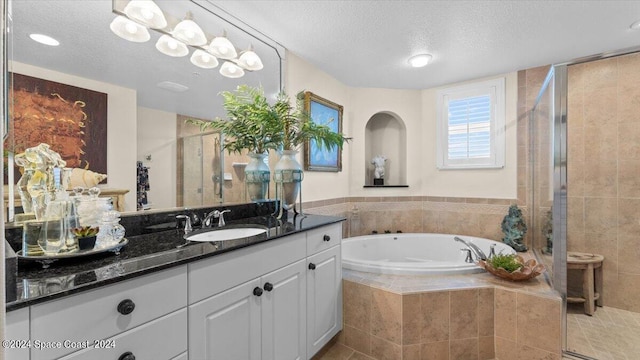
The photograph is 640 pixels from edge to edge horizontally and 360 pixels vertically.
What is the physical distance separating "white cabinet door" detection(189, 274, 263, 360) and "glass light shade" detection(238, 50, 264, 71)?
1462 mm

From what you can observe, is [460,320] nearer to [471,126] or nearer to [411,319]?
[411,319]

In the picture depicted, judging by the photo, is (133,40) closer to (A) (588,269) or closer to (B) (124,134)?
(B) (124,134)

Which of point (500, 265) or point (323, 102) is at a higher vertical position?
point (323, 102)

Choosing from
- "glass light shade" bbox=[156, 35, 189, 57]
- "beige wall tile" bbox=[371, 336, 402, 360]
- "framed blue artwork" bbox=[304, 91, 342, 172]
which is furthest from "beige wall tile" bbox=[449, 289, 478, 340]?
"glass light shade" bbox=[156, 35, 189, 57]

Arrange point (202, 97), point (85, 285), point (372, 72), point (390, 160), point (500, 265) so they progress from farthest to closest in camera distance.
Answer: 1. point (390, 160)
2. point (372, 72)
3. point (500, 265)
4. point (202, 97)
5. point (85, 285)

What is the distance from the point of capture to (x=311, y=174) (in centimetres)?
256

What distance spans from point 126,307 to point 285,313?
30.9 inches

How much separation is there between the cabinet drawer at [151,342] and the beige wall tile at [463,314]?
1.52m

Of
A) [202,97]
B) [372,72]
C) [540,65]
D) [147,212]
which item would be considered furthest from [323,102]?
[540,65]

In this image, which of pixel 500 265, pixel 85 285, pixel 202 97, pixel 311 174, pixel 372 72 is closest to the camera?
pixel 85 285

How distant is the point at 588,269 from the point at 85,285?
10.4 feet

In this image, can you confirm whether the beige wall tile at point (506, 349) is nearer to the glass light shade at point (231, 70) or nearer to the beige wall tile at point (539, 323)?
the beige wall tile at point (539, 323)

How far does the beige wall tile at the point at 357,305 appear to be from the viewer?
6.01ft

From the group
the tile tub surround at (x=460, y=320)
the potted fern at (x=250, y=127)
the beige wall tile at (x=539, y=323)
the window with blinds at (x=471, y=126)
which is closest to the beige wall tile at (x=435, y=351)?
the tile tub surround at (x=460, y=320)
